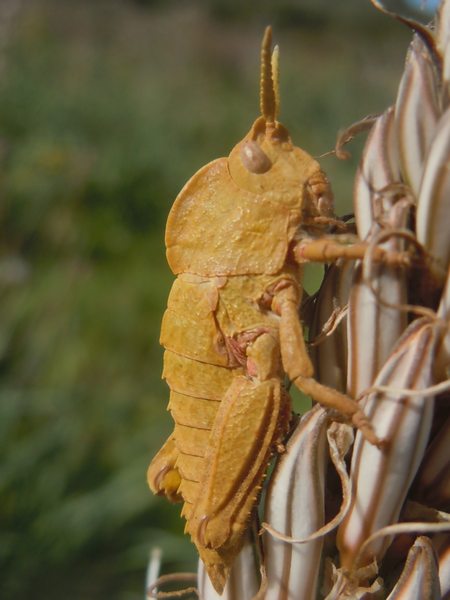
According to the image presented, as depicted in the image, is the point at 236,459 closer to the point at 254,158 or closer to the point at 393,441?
the point at 393,441

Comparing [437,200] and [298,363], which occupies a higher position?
[437,200]

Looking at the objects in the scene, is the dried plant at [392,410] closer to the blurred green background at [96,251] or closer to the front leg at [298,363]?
the front leg at [298,363]

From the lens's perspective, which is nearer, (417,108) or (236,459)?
(417,108)

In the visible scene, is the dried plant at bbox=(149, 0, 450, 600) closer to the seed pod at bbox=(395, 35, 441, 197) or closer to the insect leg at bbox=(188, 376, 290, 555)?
the seed pod at bbox=(395, 35, 441, 197)

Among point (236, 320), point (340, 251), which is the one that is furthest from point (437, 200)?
point (236, 320)

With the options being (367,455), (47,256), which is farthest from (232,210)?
(47,256)
